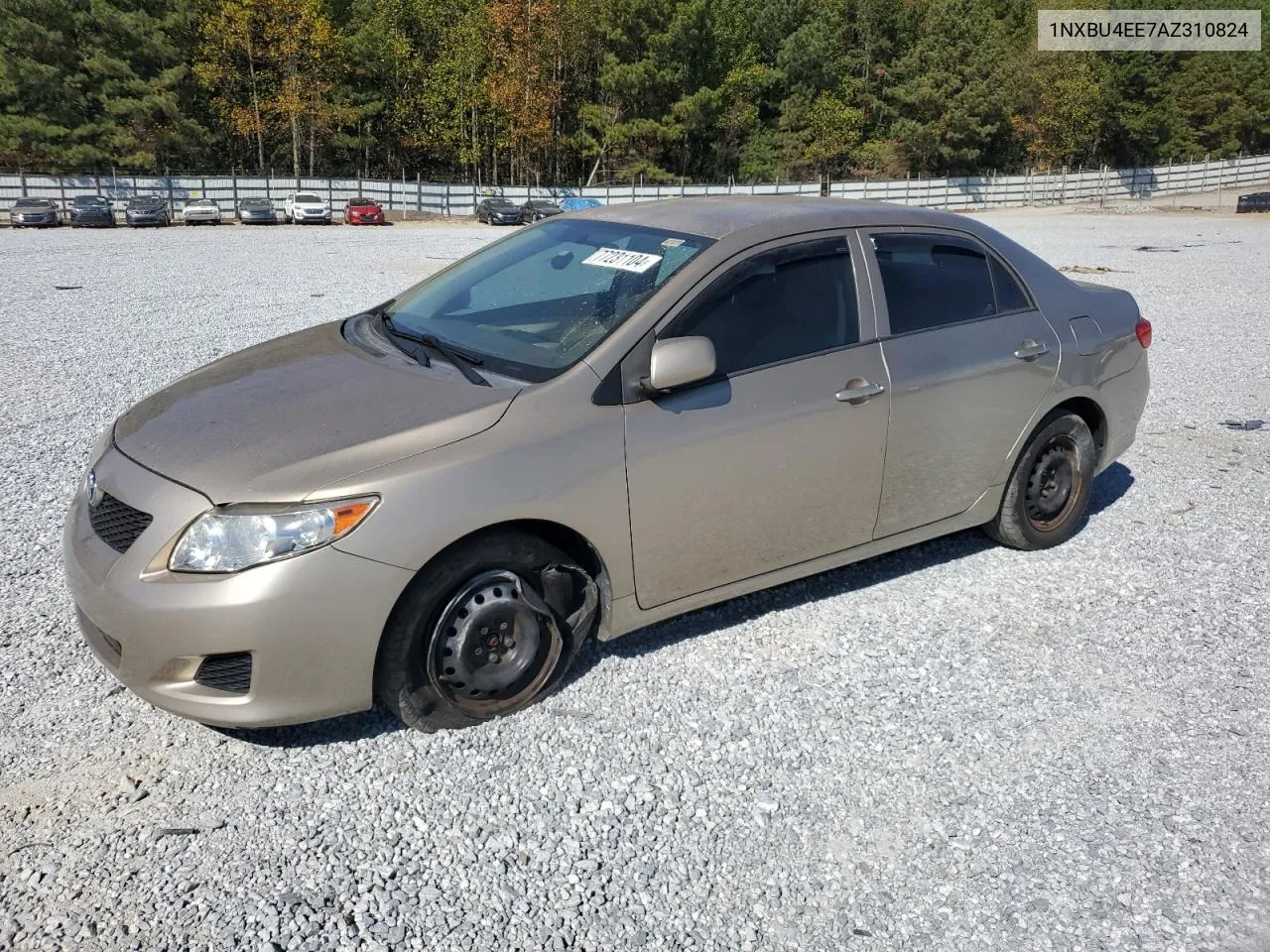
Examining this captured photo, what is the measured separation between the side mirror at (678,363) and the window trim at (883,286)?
1024mm

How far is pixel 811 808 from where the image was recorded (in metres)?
A: 3.33

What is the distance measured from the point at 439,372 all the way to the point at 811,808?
1.94 meters

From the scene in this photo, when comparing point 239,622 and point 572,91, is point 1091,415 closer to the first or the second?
point 239,622

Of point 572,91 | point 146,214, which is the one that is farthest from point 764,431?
point 572,91

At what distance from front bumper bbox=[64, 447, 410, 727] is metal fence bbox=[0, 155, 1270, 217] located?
1411 inches

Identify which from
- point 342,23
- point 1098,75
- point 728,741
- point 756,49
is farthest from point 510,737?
point 1098,75

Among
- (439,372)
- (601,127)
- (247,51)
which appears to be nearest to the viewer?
(439,372)

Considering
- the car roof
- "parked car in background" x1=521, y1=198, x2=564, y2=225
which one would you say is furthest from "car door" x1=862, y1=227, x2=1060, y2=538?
"parked car in background" x1=521, y1=198, x2=564, y2=225

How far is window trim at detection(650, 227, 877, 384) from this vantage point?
3943 millimetres

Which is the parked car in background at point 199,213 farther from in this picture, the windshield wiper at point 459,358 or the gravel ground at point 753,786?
the windshield wiper at point 459,358

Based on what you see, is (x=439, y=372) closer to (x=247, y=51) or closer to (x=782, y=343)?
(x=782, y=343)

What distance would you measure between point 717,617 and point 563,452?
1.32 meters

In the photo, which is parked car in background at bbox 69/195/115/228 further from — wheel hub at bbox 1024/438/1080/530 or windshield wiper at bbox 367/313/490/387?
wheel hub at bbox 1024/438/1080/530

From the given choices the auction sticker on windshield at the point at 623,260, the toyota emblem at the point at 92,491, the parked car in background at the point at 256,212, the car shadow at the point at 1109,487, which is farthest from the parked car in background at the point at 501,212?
the toyota emblem at the point at 92,491
